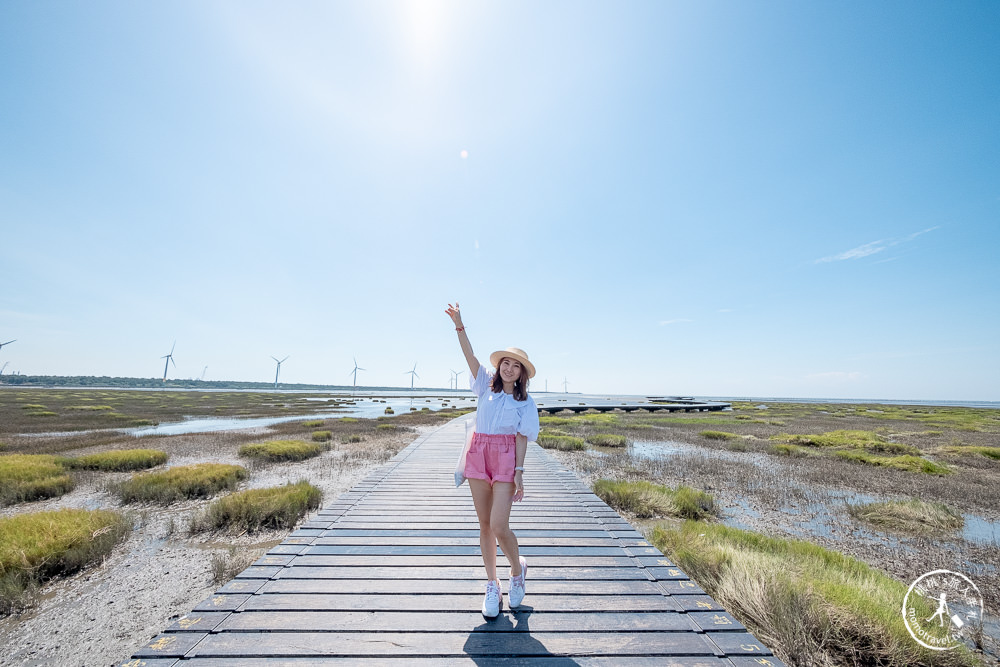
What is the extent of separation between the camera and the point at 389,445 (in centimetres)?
1848

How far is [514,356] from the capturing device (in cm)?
353

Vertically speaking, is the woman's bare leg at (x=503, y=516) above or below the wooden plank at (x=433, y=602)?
above

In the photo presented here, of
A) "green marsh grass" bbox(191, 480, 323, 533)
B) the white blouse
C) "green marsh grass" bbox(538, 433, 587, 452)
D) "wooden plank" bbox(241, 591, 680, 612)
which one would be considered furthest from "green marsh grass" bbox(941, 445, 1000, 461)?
"green marsh grass" bbox(191, 480, 323, 533)

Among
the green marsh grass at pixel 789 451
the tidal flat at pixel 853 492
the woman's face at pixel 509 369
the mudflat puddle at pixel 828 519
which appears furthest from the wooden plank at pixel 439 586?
the green marsh grass at pixel 789 451

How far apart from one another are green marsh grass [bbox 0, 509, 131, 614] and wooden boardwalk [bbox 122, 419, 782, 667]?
4127 mm

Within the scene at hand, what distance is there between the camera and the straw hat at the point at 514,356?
352 cm

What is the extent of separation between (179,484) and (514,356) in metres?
11.4

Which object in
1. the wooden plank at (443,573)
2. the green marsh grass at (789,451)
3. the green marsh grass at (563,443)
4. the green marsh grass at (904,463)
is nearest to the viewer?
the wooden plank at (443,573)

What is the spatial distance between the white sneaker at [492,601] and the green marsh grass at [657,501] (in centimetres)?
689

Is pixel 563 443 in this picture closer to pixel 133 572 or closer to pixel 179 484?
pixel 179 484

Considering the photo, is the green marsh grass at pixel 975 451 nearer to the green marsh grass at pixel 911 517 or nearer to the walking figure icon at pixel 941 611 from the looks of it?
the green marsh grass at pixel 911 517

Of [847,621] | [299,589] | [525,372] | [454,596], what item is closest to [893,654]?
[847,621]

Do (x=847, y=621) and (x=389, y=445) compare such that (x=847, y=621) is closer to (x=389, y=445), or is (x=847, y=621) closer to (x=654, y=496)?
(x=654, y=496)

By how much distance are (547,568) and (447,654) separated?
174 cm
